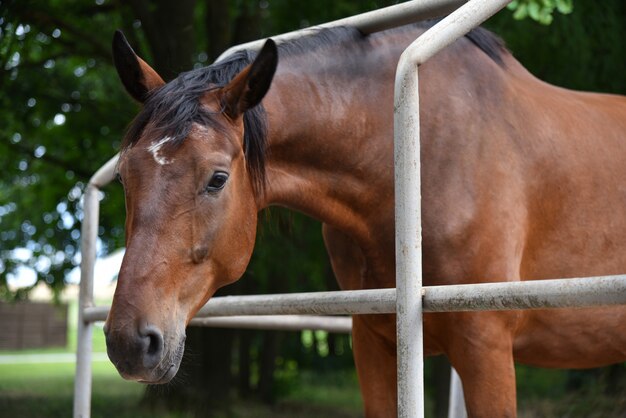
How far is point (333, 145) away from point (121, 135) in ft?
21.8

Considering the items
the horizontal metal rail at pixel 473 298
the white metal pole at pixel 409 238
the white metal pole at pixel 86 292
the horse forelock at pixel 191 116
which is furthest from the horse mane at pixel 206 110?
the white metal pole at pixel 86 292

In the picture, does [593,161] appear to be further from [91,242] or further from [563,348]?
[91,242]

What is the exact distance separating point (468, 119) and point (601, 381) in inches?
209

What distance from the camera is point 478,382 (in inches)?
104

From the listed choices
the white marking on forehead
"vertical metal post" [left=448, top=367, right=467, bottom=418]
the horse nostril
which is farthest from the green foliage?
the horse nostril

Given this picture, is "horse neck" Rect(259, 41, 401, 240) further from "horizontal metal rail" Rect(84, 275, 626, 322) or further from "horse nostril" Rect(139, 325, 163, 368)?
"horse nostril" Rect(139, 325, 163, 368)

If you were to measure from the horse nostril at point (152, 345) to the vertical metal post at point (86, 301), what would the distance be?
5.10ft

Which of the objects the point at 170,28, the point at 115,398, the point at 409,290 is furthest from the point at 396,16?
the point at 115,398

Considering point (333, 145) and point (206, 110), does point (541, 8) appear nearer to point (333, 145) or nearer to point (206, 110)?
point (333, 145)

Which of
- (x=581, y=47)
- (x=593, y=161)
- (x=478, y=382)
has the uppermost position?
(x=581, y=47)

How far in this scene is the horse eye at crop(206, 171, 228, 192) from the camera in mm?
2455

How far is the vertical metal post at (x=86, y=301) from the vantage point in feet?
11.9

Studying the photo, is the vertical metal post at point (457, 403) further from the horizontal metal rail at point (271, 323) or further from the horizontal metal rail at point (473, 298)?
the horizontal metal rail at point (473, 298)

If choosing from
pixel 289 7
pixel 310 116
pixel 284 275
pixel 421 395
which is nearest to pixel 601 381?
pixel 284 275
